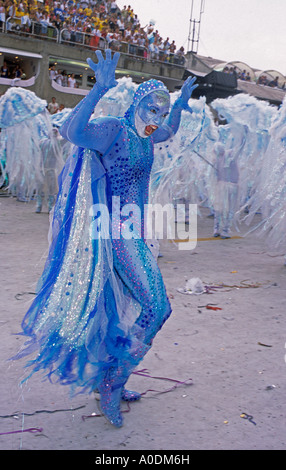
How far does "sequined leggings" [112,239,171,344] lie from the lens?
9.38ft

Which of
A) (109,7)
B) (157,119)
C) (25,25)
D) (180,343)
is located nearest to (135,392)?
(180,343)

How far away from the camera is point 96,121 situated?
2.82 metres

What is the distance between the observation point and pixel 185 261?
7.42 m

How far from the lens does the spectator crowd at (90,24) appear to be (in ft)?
70.0

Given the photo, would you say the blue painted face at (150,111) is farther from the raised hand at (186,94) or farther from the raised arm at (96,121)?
the raised hand at (186,94)

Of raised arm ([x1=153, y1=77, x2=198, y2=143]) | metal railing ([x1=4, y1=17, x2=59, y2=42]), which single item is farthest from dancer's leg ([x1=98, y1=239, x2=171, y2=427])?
metal railing ([x1=4, y1=17, x2=59, y2=42])

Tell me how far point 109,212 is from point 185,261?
4497mm

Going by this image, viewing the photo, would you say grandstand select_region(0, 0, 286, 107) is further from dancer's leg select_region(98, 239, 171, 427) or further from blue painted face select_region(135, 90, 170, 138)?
dancer's leg select_region(98, 239, 171, 427)

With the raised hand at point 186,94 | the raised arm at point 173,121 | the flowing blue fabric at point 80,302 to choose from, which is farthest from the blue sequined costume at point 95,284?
the raised hand at point 186,94

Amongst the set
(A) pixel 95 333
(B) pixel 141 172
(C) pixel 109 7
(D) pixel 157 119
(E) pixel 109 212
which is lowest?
(A) pixel 95 333

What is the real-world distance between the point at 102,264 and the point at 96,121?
29.8 inches

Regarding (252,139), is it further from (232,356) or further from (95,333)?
(95,333)

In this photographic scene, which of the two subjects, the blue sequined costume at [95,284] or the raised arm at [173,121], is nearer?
the blue sequined costume at [95,284]

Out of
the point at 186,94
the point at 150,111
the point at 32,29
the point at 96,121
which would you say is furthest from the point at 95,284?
the point at 32,29
